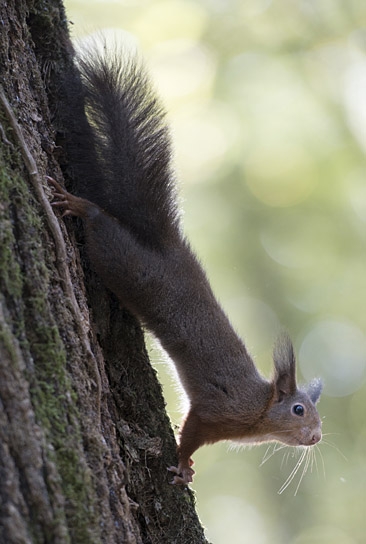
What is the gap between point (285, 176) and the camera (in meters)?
6.70

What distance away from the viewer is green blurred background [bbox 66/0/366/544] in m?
6.59

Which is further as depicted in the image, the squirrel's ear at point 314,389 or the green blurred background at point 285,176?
the green blurred background at point 285,176

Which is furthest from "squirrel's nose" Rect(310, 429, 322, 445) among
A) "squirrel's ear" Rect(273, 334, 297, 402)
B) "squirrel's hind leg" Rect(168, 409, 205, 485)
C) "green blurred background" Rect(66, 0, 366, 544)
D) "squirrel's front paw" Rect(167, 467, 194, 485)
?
"green blurred background" Rect(66, 0, 366, 544)

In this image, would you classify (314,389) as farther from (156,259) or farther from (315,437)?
(156,259)

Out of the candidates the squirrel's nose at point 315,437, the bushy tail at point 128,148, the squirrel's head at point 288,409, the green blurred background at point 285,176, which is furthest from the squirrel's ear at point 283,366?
the green blurred background at point 285,176

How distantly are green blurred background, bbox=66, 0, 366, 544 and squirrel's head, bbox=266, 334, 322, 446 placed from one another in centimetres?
217

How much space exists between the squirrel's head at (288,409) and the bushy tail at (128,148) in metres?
0.98

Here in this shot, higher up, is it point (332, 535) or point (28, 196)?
point (28, 196)

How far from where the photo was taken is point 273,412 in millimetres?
4020

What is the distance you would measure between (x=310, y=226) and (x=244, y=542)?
324 cm

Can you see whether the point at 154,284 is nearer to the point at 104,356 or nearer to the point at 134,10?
the point at 104,356

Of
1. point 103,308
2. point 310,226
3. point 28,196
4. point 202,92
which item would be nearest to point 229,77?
point 202,92

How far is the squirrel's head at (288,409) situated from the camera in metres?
4.03

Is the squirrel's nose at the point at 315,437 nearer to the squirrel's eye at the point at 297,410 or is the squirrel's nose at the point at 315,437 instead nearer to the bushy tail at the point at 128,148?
the squirrel's eye at the point at 297,410
